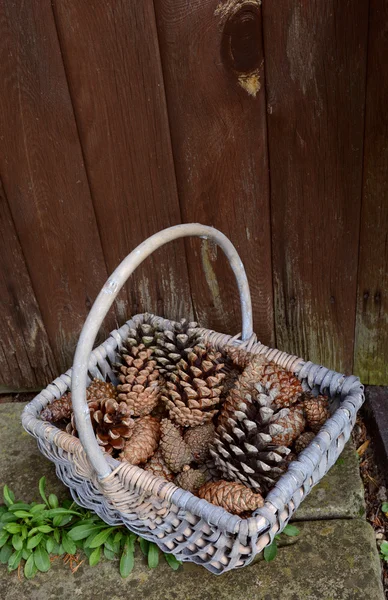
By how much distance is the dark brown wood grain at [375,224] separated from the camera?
1.44 meters

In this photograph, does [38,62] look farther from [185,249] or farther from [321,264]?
[321,264]

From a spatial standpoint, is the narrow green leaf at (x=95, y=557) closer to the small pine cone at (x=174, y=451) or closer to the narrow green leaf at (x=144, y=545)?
the narrow green leaf at (x=144, y=545)

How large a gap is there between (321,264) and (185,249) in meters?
0.45

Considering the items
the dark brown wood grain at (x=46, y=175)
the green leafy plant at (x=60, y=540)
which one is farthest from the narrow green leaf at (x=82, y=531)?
the dark brown wood grain at (x=46, y=175)

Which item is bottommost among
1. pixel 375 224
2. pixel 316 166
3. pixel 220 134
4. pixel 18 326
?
pixel 18 326

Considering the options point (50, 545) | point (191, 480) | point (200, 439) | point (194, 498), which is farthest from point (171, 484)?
point (50, 545)

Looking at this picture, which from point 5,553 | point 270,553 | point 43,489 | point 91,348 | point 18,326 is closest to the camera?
point 91,348

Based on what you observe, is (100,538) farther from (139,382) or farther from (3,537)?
(139,382)

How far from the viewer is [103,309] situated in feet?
3.95

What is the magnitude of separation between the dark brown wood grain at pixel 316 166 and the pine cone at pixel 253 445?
50 centimetres

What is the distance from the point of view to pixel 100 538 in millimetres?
1543

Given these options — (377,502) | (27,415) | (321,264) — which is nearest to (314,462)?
(377,502)

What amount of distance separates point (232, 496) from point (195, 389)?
38 centimetres


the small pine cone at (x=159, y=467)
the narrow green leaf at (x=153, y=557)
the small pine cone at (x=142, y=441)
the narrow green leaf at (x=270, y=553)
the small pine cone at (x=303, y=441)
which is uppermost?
the small pine cone at (x=142, y=441)
